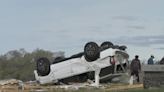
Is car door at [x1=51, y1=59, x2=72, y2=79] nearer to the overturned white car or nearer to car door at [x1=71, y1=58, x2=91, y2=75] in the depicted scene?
the overturned white car

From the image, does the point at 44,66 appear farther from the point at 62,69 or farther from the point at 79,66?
the point at 79,66

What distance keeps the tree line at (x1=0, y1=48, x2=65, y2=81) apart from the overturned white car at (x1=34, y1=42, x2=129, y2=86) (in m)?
19.6

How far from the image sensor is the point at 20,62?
41938 mm

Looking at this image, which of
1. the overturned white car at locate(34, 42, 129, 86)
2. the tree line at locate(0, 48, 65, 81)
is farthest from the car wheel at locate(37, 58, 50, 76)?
the tree line at locate(0, 48, 65, 81)

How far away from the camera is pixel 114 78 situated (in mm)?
22391

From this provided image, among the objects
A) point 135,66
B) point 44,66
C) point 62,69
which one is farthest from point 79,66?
point 135,66

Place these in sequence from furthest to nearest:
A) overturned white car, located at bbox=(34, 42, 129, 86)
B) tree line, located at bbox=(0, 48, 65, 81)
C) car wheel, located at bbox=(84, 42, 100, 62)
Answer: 1. tree line, located at bbox=(0, 48, 65, 81)
2. overturned white car, located at bbox=(34, 42, 129, 86)
3. car wheel, located at bbox=(84, 42, 100, 62)

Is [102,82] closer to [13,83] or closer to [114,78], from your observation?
[114,78]

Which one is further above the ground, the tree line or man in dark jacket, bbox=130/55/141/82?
the tree line

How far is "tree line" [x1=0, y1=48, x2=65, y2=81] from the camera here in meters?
40.8

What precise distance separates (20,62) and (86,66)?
2321 centimetres

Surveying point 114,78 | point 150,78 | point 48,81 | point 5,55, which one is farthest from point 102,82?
point 5,55

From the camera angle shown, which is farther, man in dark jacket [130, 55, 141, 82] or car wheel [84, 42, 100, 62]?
man in dark jacket [130, 55, 141, 82]

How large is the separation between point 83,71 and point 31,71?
2008 centimetres
